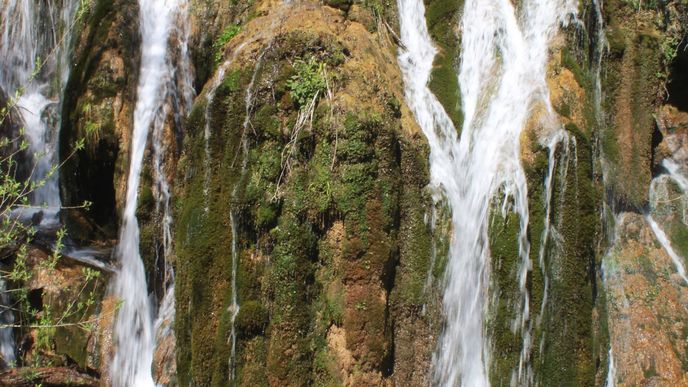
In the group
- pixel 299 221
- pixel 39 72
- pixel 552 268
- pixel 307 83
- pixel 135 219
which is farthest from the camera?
pixel 39 72

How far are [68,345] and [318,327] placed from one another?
395 centimetres

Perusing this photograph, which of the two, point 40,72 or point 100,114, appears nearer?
point 100,114

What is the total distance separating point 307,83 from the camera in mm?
5609

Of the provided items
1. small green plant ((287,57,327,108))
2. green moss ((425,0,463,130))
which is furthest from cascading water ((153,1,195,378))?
green moss ((425,0,463,130))

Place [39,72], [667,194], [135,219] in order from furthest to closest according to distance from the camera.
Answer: [39,72]
[667,194]
[135,219]

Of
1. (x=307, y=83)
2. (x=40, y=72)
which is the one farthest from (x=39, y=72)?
(x=307, y=83)

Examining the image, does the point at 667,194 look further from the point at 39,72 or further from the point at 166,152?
the point at 39,72

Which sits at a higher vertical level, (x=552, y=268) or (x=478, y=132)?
(x=478, y=132)

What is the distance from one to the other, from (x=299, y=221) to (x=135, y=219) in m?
2.83

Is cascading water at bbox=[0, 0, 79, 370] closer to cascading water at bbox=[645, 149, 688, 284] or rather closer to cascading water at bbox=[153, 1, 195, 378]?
cascading water at bbox=[153, 1, 195, 378]

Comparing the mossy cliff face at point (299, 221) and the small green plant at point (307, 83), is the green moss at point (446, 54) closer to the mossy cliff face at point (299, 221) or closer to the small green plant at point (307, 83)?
the mossy cliff face at point (299, 221)

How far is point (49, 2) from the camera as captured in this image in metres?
8.34

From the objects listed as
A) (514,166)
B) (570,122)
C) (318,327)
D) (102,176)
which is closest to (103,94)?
(102,176)

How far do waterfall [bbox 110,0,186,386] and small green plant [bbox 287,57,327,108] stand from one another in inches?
96.8
